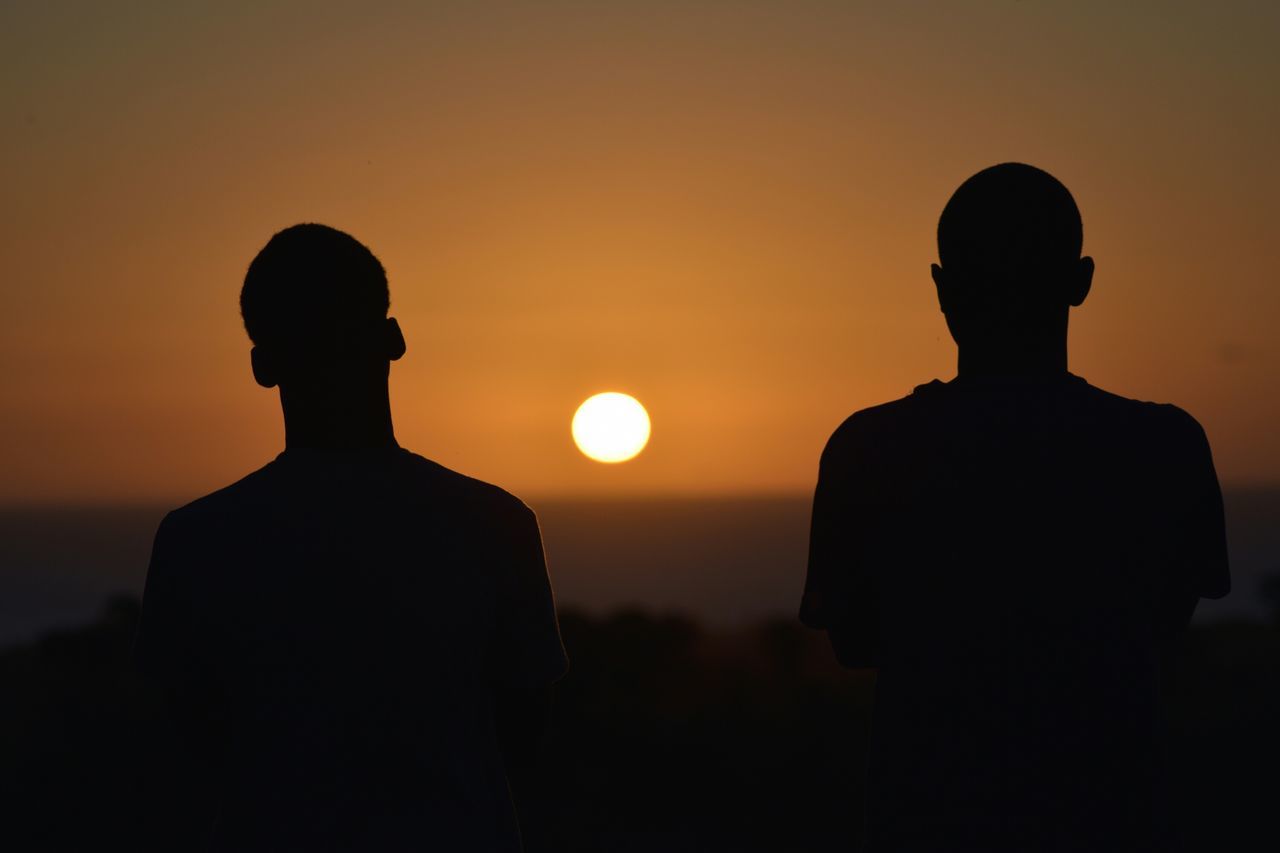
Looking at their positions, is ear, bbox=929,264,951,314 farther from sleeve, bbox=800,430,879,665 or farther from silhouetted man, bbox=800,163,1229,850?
sleeve, bbox=800,430,879,665

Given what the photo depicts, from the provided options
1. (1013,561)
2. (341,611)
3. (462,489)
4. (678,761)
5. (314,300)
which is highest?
(314,300)

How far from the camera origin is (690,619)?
24109 mm

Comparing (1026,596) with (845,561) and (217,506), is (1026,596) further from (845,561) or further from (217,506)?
(217,506)

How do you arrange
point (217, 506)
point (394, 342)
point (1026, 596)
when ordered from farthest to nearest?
point (394, 342) → point (217, 506) → point (1026, 596)

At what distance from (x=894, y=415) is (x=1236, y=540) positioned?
567 ft

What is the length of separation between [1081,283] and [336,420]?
1706mm

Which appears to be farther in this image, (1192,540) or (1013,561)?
(1192,540)

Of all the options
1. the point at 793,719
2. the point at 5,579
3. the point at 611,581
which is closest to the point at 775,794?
the point at 793,719

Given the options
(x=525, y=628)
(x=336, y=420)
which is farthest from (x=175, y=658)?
Answer: (x=525, y=628)

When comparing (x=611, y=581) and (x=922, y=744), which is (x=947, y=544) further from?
(x=611, y=581)

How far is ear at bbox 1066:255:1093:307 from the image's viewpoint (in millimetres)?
3041

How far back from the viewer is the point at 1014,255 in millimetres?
3000

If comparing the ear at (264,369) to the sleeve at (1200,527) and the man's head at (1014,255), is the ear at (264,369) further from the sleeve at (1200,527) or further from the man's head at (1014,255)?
the sleeve at (1200,527)

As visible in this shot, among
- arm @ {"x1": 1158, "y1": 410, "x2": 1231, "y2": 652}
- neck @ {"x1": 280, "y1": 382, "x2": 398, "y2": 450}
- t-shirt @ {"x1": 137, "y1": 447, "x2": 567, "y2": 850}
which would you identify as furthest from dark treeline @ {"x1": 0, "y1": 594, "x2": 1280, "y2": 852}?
neck @ {"x1": 280, "y1": 382, "x2": 398, "y2": 450}
